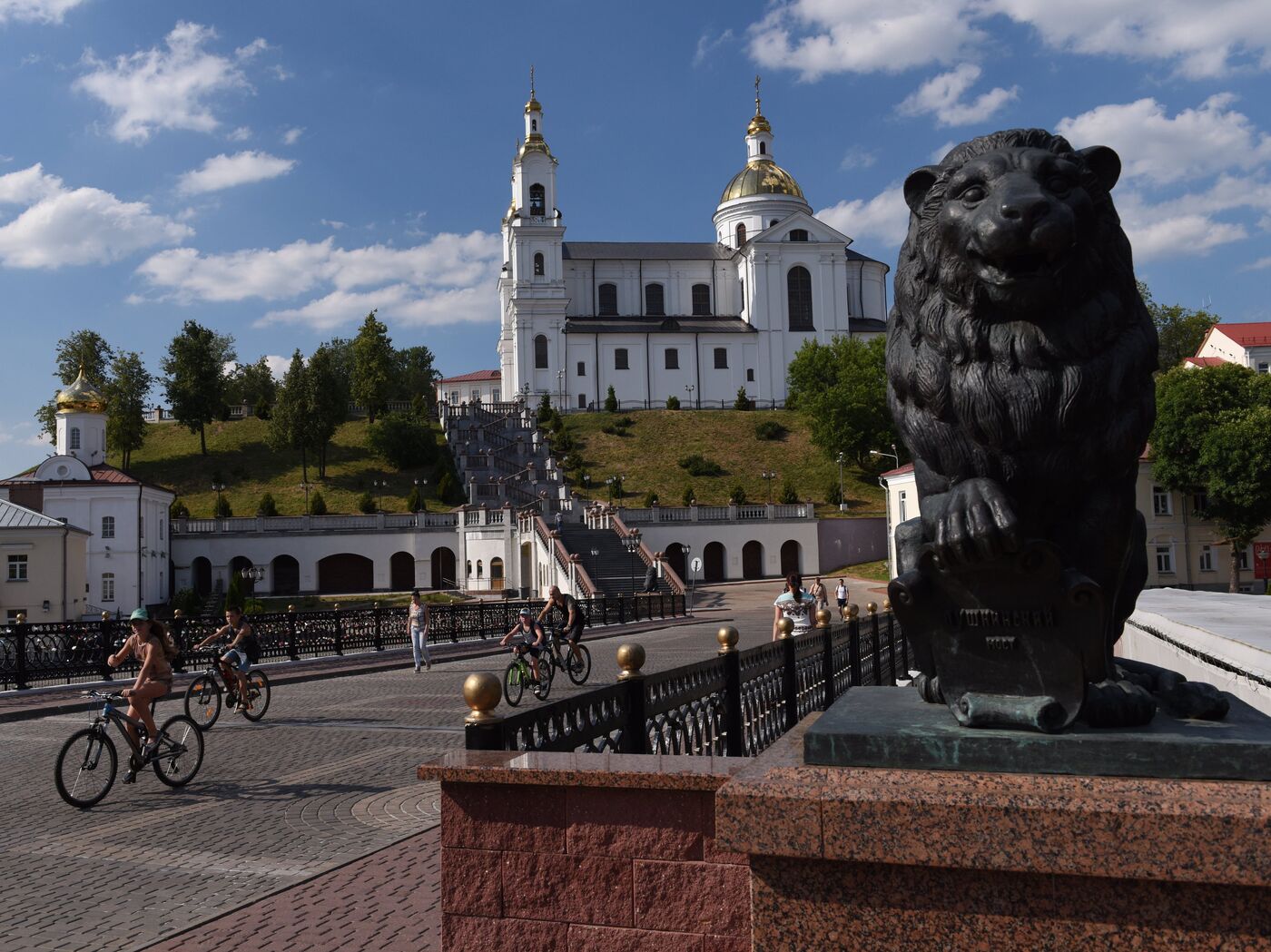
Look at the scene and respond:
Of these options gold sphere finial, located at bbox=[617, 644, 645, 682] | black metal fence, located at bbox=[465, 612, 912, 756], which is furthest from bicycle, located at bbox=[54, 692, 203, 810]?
gold sphere finial, located at bbox=[617, 644, 645, 682]

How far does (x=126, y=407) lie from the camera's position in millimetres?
74188

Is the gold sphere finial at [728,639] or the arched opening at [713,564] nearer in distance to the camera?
the gold sphere finial at [728,639]

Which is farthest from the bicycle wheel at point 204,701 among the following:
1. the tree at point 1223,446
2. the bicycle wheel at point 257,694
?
the tree at point 1223,446

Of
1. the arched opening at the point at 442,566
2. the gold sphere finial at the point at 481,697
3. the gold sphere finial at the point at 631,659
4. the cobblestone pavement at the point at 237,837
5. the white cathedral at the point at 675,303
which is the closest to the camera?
the gold sphere finial at the point at 481,697

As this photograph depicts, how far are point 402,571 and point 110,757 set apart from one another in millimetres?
52943

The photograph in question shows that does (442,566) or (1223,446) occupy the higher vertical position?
(1223,446)

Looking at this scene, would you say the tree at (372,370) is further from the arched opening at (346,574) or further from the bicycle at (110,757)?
the bicycle at (110,757)

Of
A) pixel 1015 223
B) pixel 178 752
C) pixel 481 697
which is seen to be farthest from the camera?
pixel 178 752

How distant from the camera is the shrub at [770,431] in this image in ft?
259

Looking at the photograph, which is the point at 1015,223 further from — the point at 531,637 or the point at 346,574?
the point at 346,574

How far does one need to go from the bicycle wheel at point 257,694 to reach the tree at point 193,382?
6722 centimetres

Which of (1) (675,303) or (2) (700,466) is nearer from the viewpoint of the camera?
(2) (700,466)

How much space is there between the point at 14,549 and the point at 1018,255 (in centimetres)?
4754

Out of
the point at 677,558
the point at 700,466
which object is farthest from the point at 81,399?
the point at 700,466
